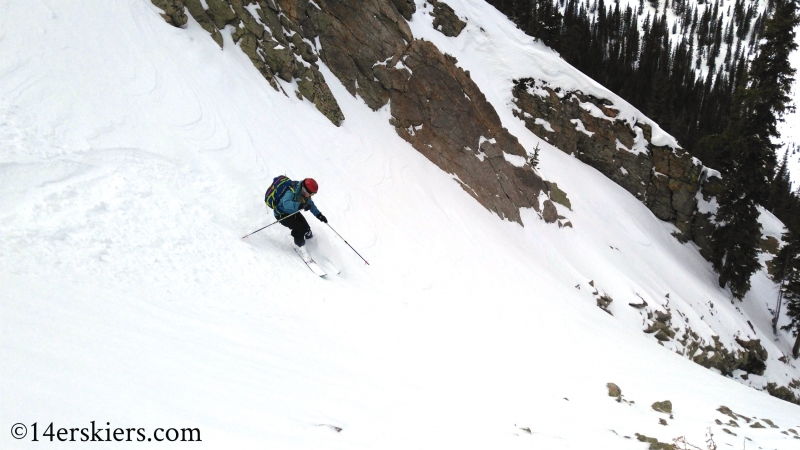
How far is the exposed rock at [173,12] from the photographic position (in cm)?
1089

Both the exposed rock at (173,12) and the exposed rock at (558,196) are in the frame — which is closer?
the exposed rock at (173,12)

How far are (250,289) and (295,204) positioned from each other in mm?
2147

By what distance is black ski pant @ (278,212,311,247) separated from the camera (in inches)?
311

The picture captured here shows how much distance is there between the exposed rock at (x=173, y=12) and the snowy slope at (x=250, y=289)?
27cm

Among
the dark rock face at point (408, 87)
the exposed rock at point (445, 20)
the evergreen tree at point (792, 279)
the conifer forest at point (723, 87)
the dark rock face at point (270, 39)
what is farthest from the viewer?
the exposed rock at point (445, 20)

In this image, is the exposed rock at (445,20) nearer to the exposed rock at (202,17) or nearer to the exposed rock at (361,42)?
the exposed rock at (361,42)

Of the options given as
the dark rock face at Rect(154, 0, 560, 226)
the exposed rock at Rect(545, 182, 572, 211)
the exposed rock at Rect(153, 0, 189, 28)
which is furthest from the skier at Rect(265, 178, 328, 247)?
the exposed rock at Rect(545, 182, 572, 211)

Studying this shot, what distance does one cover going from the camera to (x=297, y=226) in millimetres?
7957

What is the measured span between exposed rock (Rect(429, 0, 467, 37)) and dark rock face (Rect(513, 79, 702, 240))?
16.2 feet

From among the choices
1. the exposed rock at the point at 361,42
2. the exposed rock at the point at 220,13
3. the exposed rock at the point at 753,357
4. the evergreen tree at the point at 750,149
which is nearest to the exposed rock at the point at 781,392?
the exposed rock at the point at 753,357

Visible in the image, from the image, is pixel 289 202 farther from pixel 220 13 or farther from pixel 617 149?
pixel 617 149

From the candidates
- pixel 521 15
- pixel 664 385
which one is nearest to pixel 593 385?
pixel 664 385

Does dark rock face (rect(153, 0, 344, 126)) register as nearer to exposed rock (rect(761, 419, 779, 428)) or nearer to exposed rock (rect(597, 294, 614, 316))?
exposed rock (rect(597, 294, 614, 316))

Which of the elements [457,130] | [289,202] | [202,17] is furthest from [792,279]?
[202,17]
